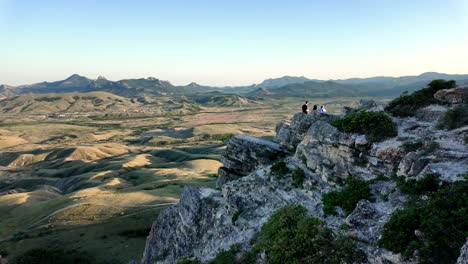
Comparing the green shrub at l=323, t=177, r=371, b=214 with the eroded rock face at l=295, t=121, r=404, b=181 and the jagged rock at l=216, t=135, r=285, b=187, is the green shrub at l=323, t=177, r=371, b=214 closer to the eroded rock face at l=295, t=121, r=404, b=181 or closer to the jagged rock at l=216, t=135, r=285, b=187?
the eroded rock face at l=295, t=121, r=404, b=181

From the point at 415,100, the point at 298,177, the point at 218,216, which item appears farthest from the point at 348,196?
the point at 218,216

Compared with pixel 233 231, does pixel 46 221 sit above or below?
below

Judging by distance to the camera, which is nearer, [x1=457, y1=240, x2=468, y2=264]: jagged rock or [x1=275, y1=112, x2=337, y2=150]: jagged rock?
[x1=457, y1=240, x2=468, y2=264]: jagged rock

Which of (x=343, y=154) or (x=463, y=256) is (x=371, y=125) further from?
(x=463, y=256)

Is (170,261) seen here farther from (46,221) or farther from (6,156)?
(6,156)

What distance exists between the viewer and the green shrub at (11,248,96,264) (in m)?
40.1

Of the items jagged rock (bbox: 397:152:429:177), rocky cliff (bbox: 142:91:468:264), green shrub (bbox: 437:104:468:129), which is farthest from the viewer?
green shrub (bbox: 437:104:468:129)

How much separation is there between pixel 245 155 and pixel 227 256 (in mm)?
13961

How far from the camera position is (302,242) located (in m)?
19.6

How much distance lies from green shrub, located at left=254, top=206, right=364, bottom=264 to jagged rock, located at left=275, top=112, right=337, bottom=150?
11797 mm

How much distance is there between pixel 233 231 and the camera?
91.1 ft

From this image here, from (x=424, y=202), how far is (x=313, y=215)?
23.2 ft

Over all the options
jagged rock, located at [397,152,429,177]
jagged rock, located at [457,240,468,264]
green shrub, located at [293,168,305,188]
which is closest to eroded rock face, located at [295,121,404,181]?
green shrub, located at [293,168,305,188]

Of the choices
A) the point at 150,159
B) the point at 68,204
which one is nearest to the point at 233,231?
the point at 68,204
